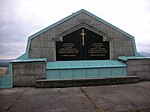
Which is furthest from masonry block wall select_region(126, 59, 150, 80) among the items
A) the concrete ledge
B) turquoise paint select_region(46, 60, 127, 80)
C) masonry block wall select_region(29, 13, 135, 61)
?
masonry block wall select_region(29, 13, 135, 61)

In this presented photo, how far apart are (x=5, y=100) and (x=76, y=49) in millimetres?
5959

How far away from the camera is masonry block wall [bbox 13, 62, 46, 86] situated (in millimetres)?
8875

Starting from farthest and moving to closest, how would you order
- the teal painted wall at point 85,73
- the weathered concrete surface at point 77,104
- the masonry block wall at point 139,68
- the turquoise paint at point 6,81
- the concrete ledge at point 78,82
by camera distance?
the masonry block wall at point 139,68 < the teal painted wall at point 85,73 < the turquoise paint at point 6,81 < the concrete ledge at point 78,82 < the weathered concrete surface at point 77,104

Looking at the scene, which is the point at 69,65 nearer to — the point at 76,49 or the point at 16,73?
the point at 76,49

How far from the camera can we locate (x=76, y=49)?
422 inches

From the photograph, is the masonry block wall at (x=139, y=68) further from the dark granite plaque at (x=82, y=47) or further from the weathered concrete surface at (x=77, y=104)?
the weathered concrete surface at (x=77, y=104)

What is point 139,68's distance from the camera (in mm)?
10023

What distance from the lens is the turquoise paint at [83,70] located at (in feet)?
30.0

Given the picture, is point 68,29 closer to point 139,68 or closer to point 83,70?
point 83,70

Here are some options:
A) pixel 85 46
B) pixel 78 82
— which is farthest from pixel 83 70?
pixel 85 46

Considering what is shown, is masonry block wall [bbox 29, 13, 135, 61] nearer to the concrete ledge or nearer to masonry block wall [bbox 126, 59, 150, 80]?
masonry block wall [bbox 126, 59, 150, 80]

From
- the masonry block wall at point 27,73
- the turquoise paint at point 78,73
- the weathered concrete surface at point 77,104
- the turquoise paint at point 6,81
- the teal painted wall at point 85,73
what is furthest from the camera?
the turquoise paint at point 78,73

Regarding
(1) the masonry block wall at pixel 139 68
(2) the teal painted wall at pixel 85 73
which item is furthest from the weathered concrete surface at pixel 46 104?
(1) the masonry block wall at pixel 139 68

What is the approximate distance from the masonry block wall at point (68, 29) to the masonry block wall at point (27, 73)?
1.71 metres
